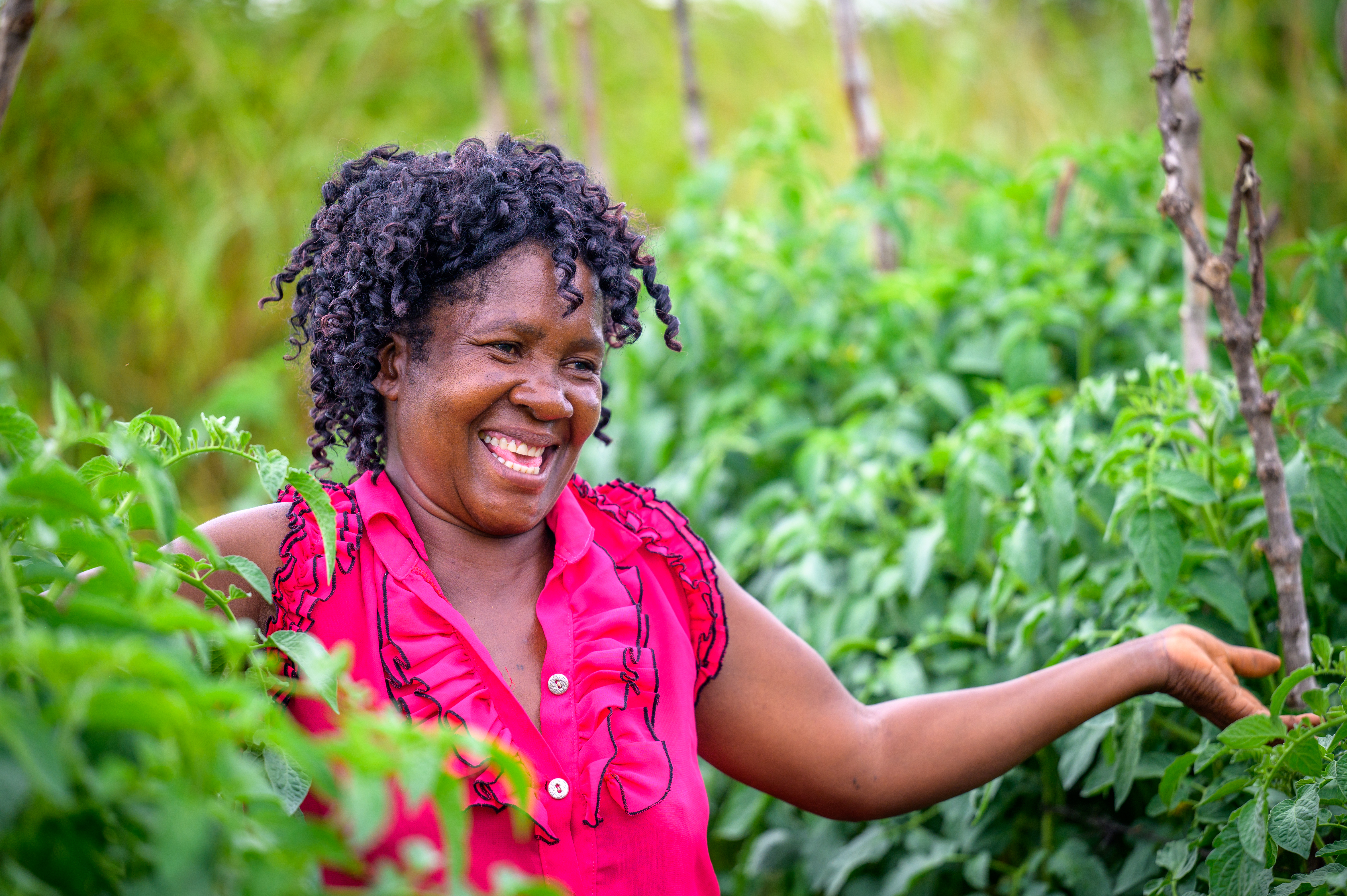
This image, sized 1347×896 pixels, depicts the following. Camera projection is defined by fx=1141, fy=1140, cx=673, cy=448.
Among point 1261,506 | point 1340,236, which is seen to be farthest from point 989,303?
point 1261,506

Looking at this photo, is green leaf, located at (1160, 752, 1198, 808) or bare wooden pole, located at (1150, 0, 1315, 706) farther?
bare wooden pole, located at (1150, 0, 1315, 706)

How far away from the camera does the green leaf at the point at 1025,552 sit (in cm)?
176

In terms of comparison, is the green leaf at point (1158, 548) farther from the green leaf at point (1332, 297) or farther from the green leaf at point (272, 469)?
the green leaf at point (272, 469)

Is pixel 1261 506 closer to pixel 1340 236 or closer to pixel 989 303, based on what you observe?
pixel 1340 236

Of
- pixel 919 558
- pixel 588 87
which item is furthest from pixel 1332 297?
pixel 588 87

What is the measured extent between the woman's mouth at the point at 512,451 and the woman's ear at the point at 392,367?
0.44 ft

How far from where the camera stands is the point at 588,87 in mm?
4027

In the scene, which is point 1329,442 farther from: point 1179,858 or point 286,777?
point 286,777

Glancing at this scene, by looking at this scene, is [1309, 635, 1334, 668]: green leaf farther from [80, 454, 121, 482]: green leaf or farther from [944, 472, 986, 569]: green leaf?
[80, 454, 121, 482]: green leaf

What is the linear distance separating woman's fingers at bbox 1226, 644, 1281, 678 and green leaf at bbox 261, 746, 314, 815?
1182mm

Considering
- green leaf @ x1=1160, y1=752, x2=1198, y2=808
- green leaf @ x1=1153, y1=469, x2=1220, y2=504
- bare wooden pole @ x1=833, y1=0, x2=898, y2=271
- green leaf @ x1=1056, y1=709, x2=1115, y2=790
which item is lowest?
green leaf @ x1=1056, y1=709, x2=1115, y2=790

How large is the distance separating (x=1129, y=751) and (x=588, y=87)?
3123mm

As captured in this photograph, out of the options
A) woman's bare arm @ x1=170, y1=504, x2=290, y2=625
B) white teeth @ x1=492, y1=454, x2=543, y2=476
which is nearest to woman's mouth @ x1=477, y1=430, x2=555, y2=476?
white teeth @ x1=492, y1=454, x2=543, y2=476

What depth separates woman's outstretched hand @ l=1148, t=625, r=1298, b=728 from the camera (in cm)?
149
